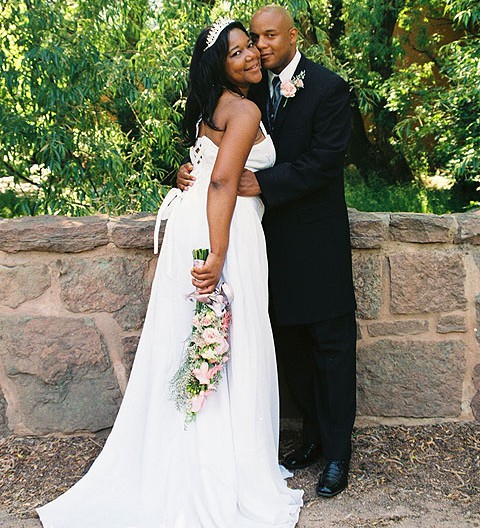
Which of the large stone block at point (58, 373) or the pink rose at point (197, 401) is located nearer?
the pink rose at point (197, 401)

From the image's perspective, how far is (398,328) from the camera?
3.36 metres

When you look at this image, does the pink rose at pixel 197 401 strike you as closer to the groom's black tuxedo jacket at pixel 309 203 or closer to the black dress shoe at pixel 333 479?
the groom's black tuxedo jacket at pixel 309 203

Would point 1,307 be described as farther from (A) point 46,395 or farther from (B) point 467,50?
(B) point 467,50

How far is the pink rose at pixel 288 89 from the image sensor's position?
2871mm

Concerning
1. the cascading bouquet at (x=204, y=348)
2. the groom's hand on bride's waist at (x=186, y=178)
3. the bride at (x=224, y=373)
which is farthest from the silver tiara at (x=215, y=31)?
the cascading bouquet at (x=204, y=348)

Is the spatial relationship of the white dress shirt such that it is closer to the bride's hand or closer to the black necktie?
the black necktie

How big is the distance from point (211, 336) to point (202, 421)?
13.0 inches

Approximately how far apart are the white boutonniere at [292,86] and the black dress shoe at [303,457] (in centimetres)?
147

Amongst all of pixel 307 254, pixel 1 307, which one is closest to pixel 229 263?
pixel 307 254

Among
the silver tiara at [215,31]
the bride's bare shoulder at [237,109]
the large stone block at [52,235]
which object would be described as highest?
the silver tiara at [215,31]

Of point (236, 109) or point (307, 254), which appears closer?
point (236, 109)

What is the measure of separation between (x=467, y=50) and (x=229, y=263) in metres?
4.68

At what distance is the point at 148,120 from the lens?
5754 mm

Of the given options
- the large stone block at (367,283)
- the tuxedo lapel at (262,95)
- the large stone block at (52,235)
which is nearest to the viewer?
the tuxedo lapel at (262,95)
